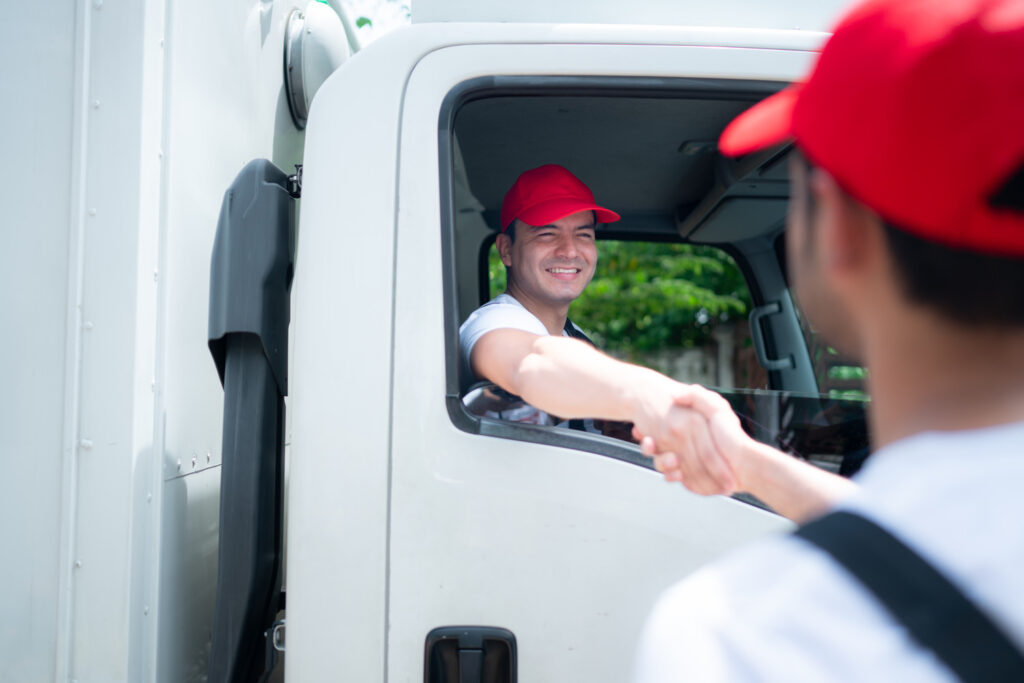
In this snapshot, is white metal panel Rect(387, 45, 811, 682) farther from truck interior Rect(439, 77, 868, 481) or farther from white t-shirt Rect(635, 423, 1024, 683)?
white t-shirt Rect(635, 423, 1024, 683)

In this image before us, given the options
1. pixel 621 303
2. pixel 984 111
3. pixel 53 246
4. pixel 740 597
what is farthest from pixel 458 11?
pixel 621 303

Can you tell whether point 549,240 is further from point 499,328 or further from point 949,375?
point 949,375

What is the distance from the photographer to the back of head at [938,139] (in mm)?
490

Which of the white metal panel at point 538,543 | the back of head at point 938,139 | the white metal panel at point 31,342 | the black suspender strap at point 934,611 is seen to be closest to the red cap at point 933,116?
the back of head at point 938,139

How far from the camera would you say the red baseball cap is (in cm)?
207

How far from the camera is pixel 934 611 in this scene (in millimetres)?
450

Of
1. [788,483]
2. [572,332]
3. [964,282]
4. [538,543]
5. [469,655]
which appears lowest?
[469,655]

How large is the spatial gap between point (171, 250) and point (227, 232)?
11 centimetres

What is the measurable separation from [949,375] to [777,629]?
0.21 metres

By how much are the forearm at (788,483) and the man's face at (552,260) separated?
1.06 m

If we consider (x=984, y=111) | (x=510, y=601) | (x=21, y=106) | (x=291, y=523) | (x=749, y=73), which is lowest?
(x=510, y=601)

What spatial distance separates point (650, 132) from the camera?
2.22 meters

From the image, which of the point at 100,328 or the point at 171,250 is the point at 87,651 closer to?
the point at 100,328

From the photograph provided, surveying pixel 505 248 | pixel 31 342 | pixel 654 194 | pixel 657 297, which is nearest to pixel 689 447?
pixel 31 342
